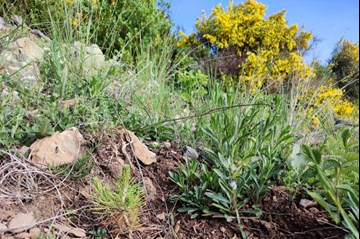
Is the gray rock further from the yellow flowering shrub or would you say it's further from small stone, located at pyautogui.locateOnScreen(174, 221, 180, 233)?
the yellow flowering shrub

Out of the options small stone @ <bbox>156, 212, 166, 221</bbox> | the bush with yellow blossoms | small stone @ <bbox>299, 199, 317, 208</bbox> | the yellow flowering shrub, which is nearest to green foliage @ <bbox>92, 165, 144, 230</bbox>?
small stone @ <bbox>156, 212, 166, 221</bbox>

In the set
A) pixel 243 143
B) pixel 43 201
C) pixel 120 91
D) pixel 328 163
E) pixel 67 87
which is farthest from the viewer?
pixel 120 91

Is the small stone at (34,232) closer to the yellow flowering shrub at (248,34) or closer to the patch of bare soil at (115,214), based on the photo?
the patch of bare soil at (115,214)

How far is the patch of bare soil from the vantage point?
5.47ft

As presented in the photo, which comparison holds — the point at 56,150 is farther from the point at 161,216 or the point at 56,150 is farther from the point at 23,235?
the point at 161,216

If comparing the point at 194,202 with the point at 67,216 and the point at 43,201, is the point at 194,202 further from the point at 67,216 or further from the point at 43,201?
the point at 43,201

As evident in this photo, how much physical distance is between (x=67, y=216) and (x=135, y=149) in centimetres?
55

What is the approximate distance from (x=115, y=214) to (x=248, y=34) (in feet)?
17.9

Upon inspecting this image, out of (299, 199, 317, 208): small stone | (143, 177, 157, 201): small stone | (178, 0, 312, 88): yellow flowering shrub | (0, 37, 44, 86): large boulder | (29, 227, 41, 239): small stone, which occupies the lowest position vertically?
(29, 227, 41, 239): small stone

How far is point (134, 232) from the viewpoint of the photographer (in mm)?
1735

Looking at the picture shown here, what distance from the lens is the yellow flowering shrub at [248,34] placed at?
6.43 meters

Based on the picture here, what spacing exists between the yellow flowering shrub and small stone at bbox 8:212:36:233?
16.2 feet

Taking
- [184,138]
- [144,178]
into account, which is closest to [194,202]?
[144,178]

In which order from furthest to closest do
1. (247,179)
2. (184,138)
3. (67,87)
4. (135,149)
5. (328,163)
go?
(67,87), (184,138), (135,149), (247,179), (328,163)
